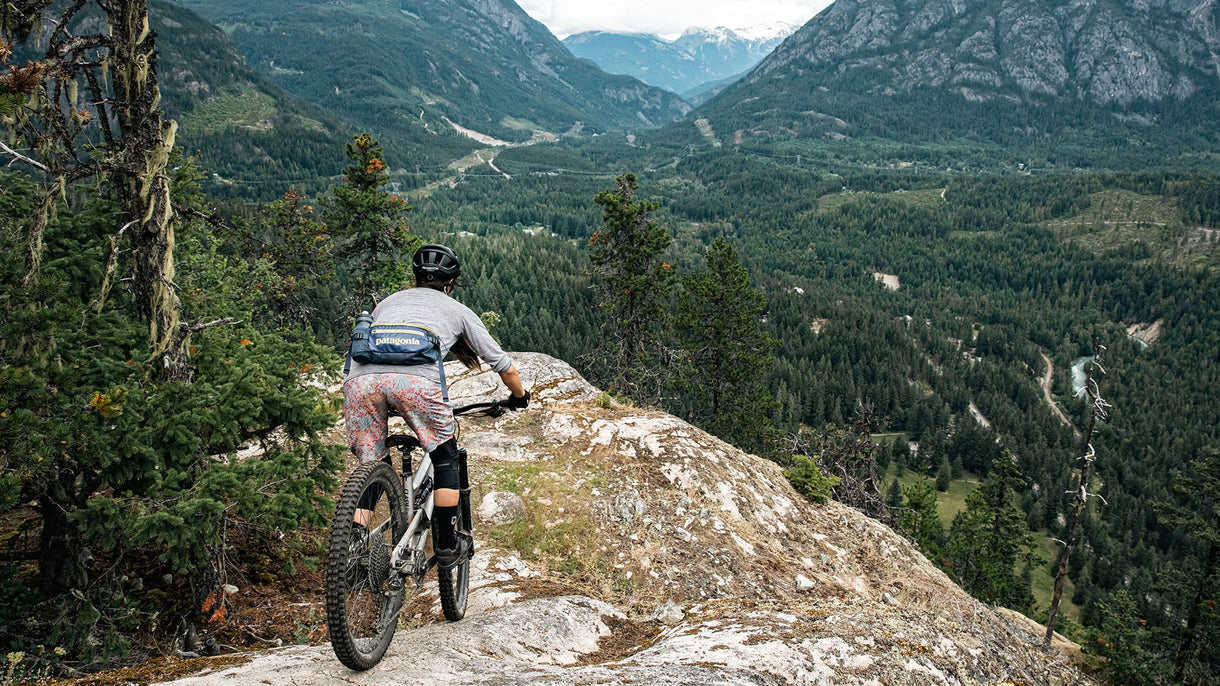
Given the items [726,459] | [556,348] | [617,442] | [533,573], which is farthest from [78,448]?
[556,348]

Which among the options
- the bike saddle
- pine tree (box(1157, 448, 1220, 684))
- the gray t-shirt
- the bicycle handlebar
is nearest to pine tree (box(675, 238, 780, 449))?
pine tree (box(1157, 448, 1220, 684))

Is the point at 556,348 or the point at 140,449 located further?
the point at 556,348

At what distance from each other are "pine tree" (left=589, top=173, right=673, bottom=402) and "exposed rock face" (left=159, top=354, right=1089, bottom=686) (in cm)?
1384

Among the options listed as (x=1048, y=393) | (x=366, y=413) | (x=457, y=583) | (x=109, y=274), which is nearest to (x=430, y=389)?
(x=366, y=413)

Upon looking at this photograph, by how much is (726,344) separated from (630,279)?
21.1 ft

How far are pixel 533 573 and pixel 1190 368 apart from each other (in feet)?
694

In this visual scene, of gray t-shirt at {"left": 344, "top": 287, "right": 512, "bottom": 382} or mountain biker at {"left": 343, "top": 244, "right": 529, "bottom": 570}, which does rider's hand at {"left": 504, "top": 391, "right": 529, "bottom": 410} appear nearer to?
mountain biker at {"left": 343, "top": 244, "right": 529, "bottom": 570}

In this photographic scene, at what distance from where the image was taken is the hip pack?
16.8 feet

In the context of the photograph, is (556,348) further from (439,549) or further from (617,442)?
(439,549)

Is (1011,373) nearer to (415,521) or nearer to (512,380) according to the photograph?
(512,380)

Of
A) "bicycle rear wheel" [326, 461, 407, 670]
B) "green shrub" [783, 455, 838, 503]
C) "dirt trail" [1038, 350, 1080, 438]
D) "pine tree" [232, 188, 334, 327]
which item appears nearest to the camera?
"bicycle rear wheel" [326, 461, 407, 670]

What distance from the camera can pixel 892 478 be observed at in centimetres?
10069

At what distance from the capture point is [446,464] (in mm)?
5762

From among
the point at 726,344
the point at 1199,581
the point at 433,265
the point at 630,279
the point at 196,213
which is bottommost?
the point at 1199,581
